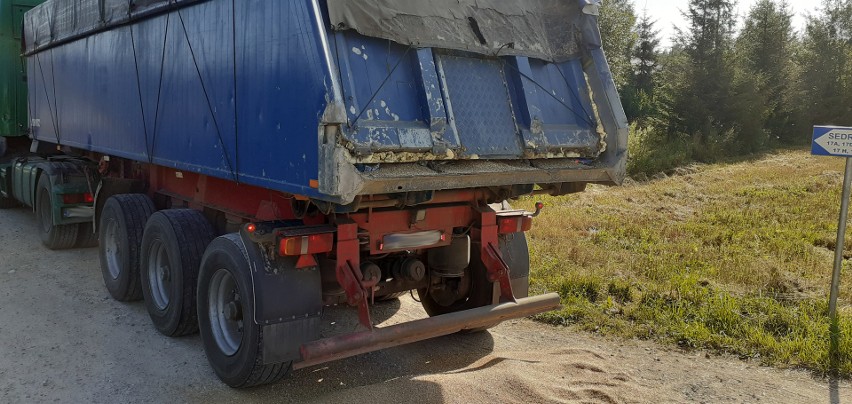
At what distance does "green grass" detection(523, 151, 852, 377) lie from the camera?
593 centimetres

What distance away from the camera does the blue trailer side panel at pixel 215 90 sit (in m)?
3.95

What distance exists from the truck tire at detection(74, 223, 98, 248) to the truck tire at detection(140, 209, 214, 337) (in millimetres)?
3641

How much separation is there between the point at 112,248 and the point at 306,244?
14.3ft

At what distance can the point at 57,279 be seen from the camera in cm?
777

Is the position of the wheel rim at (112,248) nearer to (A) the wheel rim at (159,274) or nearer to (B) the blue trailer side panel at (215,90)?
(B) the blue trailer side panel at (215,90)

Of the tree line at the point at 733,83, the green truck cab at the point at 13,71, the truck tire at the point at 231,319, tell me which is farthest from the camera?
the tree line at the point at 733,83

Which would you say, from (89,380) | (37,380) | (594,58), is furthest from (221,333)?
(594,58)

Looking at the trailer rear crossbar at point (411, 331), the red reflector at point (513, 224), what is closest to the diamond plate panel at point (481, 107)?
the red reflector at point (513, 224)

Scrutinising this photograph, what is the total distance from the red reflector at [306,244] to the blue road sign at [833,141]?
16.4ft

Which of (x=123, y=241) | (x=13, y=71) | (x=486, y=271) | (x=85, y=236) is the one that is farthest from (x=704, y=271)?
(x=13, y=71)

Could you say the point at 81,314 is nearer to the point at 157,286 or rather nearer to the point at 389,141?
the point at 157,286

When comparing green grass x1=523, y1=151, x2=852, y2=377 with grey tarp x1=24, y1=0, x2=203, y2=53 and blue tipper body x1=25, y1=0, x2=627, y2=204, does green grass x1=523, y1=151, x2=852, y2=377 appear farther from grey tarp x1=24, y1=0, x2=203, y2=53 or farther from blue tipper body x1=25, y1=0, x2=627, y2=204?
grey tarp x1=24, y1=0, x2=203, y2=53

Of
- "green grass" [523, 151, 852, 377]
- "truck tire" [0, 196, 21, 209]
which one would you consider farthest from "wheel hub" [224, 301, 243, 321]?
"truck tire" [0, 196, 21, 209]

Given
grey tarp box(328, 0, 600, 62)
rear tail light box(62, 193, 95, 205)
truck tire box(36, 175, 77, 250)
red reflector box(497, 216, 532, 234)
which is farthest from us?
truck tire box(36, 175, 77, 250)
